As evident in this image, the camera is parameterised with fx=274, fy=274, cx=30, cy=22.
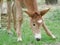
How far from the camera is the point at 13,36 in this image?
27.2ft

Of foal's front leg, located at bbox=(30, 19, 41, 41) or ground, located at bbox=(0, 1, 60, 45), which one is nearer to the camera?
foal's front leg, located at bbox=(30, 19, 41, 41)

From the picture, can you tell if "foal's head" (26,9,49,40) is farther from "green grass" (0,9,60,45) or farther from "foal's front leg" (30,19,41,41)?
"green grass" (0,9,60,45)

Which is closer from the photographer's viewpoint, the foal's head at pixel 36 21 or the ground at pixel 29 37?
the foal's head at pixel 36 21

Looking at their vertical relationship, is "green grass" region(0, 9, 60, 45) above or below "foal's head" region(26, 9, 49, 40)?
below

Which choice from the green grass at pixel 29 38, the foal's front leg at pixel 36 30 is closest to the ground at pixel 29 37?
the green grass at pixel 29 38

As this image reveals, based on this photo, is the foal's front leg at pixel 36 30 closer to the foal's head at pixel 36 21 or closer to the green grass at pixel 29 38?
the foal's head at pixel 36 21

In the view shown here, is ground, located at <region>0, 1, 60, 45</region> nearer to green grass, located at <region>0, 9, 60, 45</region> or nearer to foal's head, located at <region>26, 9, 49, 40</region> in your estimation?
green grass, located at <region>0, 9, 60, 45</region>

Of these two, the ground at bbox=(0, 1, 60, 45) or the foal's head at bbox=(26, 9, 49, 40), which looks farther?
the ground at bbox=(0, 1, 60, 45)

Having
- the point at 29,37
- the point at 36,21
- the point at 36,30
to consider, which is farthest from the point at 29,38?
the point at 36,21

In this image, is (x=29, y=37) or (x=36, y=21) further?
(x=29, y=37)

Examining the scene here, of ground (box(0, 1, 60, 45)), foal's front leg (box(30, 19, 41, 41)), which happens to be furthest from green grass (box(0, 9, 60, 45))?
foal's front leg (box(30, 19, 41, 41))

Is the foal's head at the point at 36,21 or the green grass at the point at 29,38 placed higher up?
the foal's head at the point at 36,21

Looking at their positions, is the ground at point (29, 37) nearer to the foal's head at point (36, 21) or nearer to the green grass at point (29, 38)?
the green grass at point (29, 38)

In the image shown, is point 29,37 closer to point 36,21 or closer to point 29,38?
point 29,38
